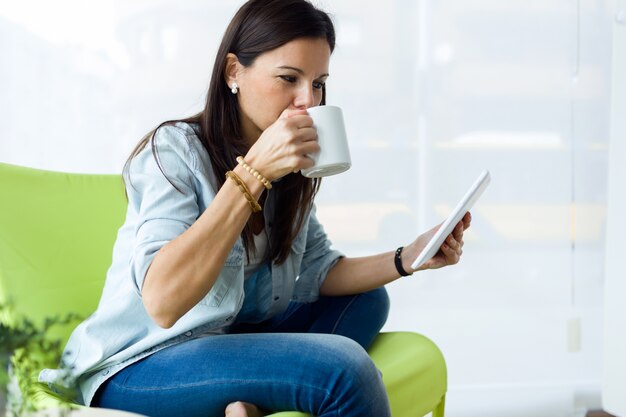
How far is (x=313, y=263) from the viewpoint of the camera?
1612 millimetres

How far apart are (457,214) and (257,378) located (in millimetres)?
424

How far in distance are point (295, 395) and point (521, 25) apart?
1761 mm

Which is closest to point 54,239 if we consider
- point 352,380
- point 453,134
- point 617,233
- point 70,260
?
point 70,260

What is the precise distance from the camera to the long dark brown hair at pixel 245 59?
1.32 metres

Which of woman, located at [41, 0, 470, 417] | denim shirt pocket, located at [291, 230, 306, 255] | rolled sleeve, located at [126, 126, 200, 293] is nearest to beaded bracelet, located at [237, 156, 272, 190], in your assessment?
woman, located at [41, 0, 470, 417]

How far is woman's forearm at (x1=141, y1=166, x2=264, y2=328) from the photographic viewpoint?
110cm

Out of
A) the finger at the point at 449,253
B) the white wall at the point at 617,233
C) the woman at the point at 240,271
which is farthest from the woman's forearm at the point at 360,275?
the white wall at the point at 617,233

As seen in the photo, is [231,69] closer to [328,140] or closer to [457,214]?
[328,140]

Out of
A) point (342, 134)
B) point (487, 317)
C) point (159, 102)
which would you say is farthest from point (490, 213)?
point (342, 134)

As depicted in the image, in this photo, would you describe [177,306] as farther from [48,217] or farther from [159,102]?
[159,102]

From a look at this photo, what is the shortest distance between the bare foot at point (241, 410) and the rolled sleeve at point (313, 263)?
476 mm

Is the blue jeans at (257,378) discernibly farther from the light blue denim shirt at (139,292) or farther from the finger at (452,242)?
the finger at (452,242)

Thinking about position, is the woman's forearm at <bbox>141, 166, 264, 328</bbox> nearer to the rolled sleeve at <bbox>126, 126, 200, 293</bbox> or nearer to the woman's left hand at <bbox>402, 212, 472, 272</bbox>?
the rolled sleeve at <bbox>126, 126, 200, 293</bbox>

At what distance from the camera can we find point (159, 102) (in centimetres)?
230
